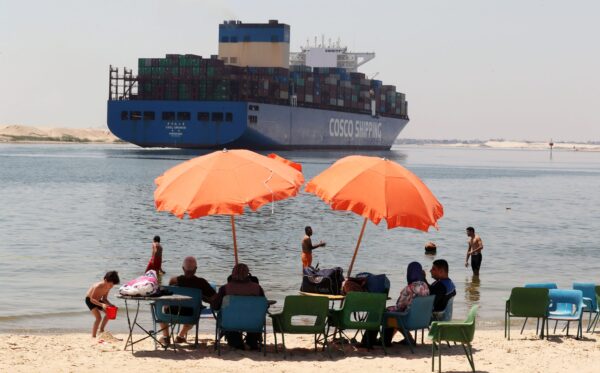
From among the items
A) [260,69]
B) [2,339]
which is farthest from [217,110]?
[2,339]

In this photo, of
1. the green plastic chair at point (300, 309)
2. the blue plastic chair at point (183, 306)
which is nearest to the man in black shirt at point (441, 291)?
the green plastic chair at point (300, 309)

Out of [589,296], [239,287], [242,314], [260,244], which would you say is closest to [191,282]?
[239,287]

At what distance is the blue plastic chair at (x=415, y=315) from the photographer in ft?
38.7

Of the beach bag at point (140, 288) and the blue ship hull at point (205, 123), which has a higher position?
the blue ship hull at point (205, 123)

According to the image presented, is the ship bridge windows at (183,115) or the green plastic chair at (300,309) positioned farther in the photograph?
the ship bridge windows at (183,115)

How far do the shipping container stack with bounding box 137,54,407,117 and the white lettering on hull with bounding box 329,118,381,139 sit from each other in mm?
2085

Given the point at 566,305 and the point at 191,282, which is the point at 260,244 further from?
the point at 191,282

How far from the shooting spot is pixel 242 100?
108m

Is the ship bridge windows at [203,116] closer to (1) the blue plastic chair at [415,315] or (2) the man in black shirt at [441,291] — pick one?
(2) the man in black shirt at [441,291]

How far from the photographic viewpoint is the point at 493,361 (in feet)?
38.9

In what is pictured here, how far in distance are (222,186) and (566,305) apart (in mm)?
4953

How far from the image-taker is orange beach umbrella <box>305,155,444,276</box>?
38.7 ft

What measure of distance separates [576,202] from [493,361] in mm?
49789

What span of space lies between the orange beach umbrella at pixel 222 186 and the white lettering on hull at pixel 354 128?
4730 inches
